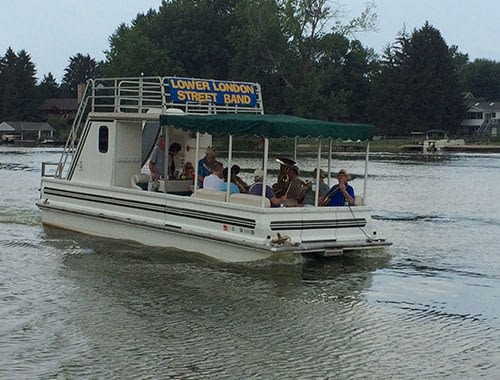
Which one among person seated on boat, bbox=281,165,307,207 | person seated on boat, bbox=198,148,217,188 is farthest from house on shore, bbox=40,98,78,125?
person seated on boat, bbox=281,165,307,207

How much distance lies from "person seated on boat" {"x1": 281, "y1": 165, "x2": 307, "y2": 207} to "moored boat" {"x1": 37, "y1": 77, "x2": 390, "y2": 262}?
442mm

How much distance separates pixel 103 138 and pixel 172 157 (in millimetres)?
1542

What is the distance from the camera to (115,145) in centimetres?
1916

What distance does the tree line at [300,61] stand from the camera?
3250 inches

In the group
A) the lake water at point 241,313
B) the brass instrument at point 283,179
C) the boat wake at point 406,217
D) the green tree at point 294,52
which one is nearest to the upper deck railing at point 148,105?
the brass instrument at point 283,179

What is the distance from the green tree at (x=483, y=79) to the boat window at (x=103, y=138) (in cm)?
16067

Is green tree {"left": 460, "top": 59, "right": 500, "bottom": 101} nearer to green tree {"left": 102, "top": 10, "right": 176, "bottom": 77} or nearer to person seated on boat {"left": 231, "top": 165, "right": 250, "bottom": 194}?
green tree {"left": 102, "top": 10, "right": 176, "bottom": 77}

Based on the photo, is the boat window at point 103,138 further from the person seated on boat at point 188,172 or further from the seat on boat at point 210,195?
the seat on boat at point 210,195

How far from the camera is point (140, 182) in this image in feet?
62.0

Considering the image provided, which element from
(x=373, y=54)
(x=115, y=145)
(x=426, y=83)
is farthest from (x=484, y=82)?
(x=115, y=145)

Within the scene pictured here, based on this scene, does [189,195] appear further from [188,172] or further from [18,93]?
[18,93]

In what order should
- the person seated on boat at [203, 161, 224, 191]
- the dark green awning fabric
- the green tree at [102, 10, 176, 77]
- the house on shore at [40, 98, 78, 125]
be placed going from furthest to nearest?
the house on shore at [40, 98, 78, 125] < the green tree at [102, 10, 176, 77] < the person seated on boat at [203, 161, 224, 191] < the dark green awning fabric

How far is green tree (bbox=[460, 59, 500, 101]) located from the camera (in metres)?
174

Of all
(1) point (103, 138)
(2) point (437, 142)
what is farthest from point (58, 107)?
(1) point (103, 138)
